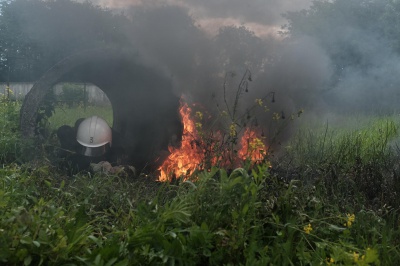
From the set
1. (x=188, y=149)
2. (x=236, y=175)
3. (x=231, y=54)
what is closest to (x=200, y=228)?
(x=236, y=175)

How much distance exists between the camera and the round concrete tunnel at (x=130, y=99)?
7.74 m

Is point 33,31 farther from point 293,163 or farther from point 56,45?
point 293,163

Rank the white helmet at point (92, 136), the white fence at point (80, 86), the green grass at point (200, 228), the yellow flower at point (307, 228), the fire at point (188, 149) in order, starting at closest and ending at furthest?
the green grass at point (200, 228), the yellow flower at point (307, 228), the fire at point (188, 149), the white helmet at point (92, 136), the white fence at point (80, 86)

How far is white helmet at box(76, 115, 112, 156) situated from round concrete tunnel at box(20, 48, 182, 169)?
319mm

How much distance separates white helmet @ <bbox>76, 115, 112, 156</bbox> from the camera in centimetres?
829

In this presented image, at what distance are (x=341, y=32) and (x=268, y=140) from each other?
3.25 meters

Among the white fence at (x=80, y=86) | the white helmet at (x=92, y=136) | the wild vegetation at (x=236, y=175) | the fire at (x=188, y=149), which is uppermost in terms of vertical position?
the wild vegetation at (x=236, y=175)

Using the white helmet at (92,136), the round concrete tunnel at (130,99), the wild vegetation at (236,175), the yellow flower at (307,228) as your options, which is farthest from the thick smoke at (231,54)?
the yellow flower at (307,228)

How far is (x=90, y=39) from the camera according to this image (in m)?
10.8

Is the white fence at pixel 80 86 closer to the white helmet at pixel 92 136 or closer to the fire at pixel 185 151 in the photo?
the white helmet at pixel 92 136

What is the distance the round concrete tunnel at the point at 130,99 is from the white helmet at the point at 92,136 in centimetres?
32

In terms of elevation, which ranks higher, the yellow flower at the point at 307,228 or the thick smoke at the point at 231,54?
the thick smoke at the point at 231,54

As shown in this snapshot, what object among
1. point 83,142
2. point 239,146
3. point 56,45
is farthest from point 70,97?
point 239,146

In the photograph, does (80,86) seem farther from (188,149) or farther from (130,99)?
(188,149)
